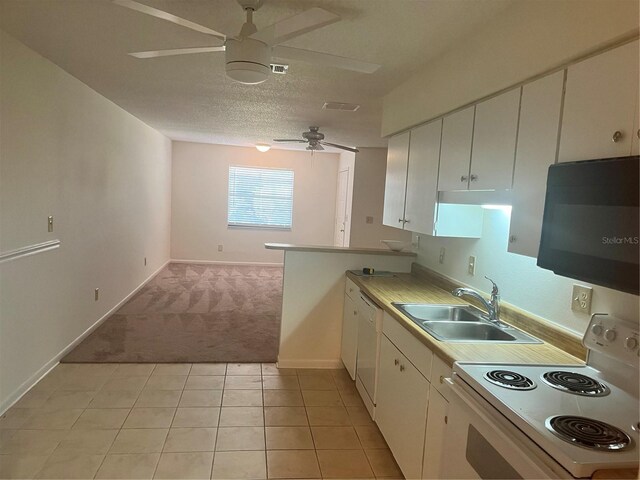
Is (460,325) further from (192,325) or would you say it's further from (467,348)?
(192,325)

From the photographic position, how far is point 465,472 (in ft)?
4.83

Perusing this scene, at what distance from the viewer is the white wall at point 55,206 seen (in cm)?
269

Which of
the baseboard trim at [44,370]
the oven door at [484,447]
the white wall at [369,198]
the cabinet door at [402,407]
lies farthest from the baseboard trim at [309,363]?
the white wall at [369,198]

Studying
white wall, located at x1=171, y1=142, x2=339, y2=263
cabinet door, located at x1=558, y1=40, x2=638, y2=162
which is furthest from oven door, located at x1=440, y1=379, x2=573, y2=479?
white wall, located at x1=171, y1=142, x2=339, y2=263

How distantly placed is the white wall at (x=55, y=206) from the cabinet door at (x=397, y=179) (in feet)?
8.70

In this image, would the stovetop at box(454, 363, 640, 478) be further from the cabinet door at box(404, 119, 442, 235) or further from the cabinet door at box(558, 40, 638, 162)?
the cabinet door at box(404, 119, 442, 235)

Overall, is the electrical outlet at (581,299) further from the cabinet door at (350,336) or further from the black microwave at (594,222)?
the cabinet door at (350,336)

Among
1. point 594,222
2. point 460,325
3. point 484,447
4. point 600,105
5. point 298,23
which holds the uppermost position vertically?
point 298,23

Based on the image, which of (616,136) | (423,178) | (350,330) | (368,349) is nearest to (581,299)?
(616,136)

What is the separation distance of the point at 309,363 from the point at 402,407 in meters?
1.68

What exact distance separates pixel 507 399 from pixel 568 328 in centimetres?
75

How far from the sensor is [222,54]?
2.73 metres

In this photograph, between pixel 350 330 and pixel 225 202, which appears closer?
pixel 350 330

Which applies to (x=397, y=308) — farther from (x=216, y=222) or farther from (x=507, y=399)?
(x=216, y=222)
